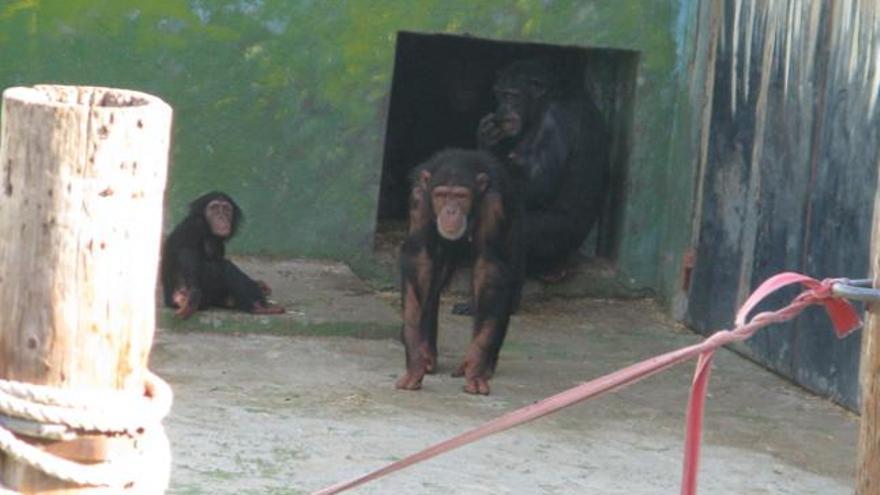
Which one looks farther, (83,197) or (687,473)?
(687,473)

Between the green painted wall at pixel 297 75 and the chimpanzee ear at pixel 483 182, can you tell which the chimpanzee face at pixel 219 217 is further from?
the chimpanzee ear at pixel 483 182

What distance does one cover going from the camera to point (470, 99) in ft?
33.4

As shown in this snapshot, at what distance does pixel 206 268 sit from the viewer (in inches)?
300

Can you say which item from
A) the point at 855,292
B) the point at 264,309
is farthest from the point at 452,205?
the point at 855,292

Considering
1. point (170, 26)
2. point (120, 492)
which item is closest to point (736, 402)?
point (170, 26)

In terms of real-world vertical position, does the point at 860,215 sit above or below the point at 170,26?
below

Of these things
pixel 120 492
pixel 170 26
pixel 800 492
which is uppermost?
pixel 170 26

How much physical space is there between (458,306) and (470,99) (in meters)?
2.11

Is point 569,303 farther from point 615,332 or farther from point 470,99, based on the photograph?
point 470,99

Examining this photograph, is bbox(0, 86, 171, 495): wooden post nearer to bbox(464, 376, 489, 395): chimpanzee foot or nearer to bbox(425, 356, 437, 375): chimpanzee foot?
bbox(464, 376, 489, 395): chimpanzee foot

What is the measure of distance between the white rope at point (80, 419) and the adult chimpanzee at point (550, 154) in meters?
5.88

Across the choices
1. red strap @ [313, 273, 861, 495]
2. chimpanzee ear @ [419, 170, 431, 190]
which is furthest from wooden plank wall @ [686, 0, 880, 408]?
red strap @ [313, 273, 861, 495]

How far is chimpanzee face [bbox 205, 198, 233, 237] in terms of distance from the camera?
7.72 m

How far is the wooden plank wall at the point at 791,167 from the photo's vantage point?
22.7 ft
